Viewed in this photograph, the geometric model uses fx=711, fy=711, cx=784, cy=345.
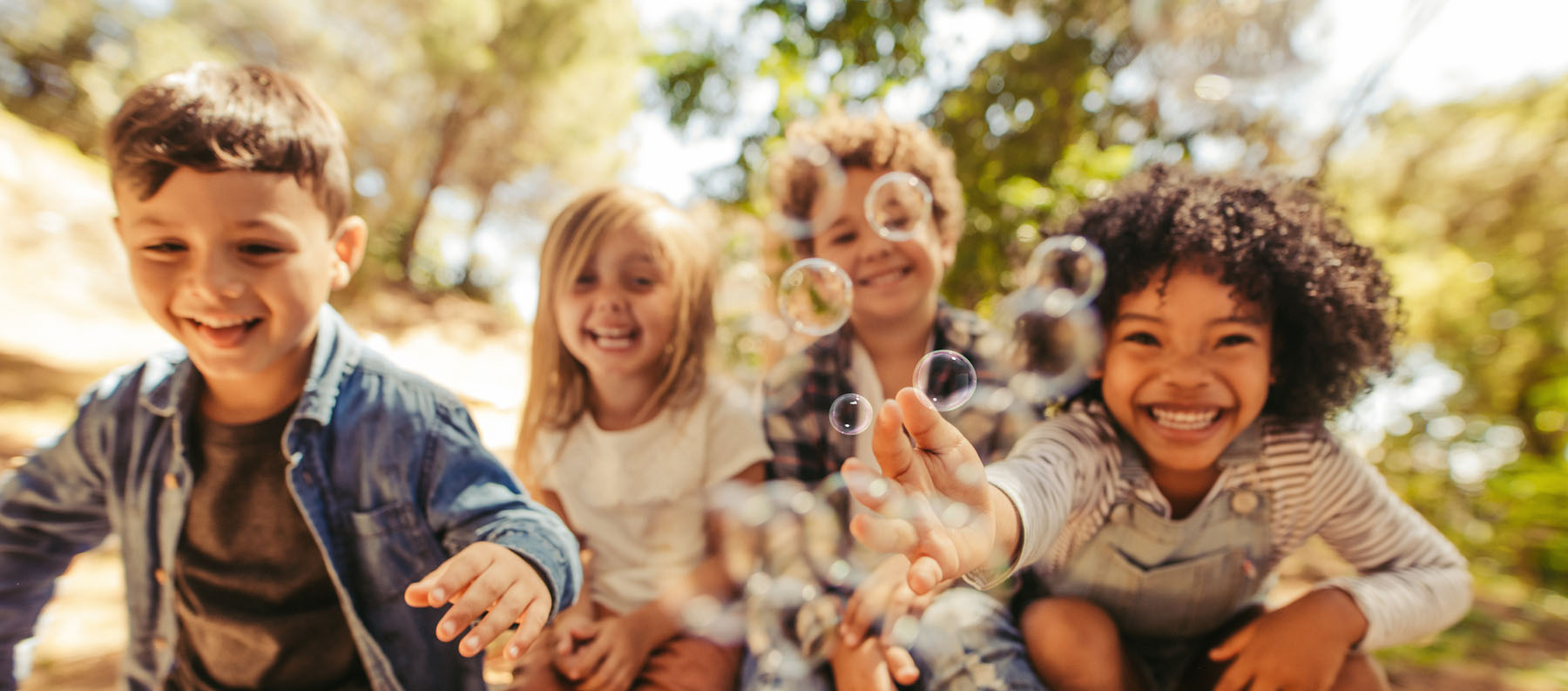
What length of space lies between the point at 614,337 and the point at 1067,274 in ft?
3.80

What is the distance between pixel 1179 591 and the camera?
1600 millimetres

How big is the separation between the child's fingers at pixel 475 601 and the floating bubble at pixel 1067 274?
136cm

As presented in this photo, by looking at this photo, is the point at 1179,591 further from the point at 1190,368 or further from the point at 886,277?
the point at 886,277

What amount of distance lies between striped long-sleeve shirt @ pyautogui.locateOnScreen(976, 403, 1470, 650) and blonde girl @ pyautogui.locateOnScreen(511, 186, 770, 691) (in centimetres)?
81

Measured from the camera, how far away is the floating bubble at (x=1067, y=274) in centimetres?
170

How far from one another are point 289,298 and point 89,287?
32.3 ft

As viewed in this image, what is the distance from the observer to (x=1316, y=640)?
1.41 m

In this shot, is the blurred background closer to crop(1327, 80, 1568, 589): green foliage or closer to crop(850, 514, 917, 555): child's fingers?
crop(1327, 80, 1568, 589): green foliage

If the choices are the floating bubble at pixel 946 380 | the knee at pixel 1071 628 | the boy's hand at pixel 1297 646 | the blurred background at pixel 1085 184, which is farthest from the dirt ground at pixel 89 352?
the boy's hand at pixel 1297 646

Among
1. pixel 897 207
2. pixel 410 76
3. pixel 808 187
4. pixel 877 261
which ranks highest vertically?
pixel 410 76

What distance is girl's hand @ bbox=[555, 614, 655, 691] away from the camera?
1.65m

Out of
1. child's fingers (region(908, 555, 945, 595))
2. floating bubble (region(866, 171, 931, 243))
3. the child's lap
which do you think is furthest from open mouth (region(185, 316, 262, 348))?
floating bubble (region(866, 171, 931, 243))

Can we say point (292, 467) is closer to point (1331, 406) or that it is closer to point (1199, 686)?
point (1199, 686)

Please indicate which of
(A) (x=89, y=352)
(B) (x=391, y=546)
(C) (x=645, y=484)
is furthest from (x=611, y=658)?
(A) (x=89, y=352)
